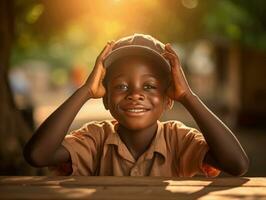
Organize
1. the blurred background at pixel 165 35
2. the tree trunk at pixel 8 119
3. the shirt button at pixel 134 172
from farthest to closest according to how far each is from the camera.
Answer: the blurred background at pixel 165 35
the tree trunk at pixel 8 119
the shirt button at pixel 134 172

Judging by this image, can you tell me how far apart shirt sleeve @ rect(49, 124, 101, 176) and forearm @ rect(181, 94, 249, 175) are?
576 mm

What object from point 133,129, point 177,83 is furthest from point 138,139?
point 177,83

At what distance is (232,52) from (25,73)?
Answer: 121 ft

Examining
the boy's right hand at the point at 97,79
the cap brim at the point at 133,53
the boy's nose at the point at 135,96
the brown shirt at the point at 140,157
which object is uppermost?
the cap brim at the point at 133,53

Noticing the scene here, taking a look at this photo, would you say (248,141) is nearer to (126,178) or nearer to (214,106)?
(214,106)

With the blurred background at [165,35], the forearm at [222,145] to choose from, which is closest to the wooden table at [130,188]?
the forearm at [222,145]

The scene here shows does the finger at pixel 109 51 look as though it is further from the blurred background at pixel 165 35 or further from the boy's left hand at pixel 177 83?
the blurred background at pixel 165 35

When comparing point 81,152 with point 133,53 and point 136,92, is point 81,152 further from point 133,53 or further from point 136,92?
point 133,53

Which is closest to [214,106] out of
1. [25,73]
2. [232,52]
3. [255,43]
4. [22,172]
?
[232,52]

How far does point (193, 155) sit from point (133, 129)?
0.33 meters

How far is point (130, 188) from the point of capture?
2.09 m

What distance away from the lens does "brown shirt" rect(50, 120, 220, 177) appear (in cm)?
271

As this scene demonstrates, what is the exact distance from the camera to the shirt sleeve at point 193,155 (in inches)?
105

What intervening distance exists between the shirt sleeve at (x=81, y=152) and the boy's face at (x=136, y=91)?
0.60 feet
